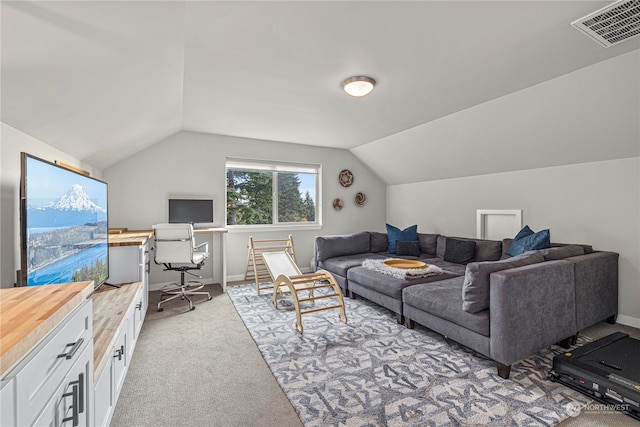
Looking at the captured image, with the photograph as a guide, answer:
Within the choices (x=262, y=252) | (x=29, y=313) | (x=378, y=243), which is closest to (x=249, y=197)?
(x=262, y=252)

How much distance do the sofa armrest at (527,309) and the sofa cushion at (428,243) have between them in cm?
229

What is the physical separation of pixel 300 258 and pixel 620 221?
14.6 feet

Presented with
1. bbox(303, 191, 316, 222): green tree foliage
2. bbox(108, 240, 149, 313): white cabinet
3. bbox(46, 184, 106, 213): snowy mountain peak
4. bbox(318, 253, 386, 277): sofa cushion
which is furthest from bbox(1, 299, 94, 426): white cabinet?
bbox(303, 191, 316, 222): green tree foliage

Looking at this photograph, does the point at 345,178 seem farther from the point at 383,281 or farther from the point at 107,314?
the point at 107,314

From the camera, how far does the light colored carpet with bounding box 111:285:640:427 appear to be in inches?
69.7

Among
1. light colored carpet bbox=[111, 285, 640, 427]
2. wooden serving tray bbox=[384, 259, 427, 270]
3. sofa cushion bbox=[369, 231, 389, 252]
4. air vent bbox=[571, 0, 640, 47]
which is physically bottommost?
light colored carpet bbox=[111, 285, 640, 427]

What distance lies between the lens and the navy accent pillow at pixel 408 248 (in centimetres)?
474

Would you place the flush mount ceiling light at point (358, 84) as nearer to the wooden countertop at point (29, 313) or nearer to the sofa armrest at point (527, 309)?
the sofa armrest at point (527, 309)

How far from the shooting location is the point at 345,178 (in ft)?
20.0

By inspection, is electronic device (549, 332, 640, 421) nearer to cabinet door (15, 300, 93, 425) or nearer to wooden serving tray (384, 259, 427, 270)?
wooden serving tray (384, 259, 427, 270)

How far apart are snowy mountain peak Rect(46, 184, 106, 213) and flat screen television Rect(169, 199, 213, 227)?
2.20 m

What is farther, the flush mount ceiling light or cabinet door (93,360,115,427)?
the flush mount ceiling light

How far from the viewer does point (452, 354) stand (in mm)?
2512

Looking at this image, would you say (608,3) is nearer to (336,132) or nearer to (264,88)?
(264,88)
